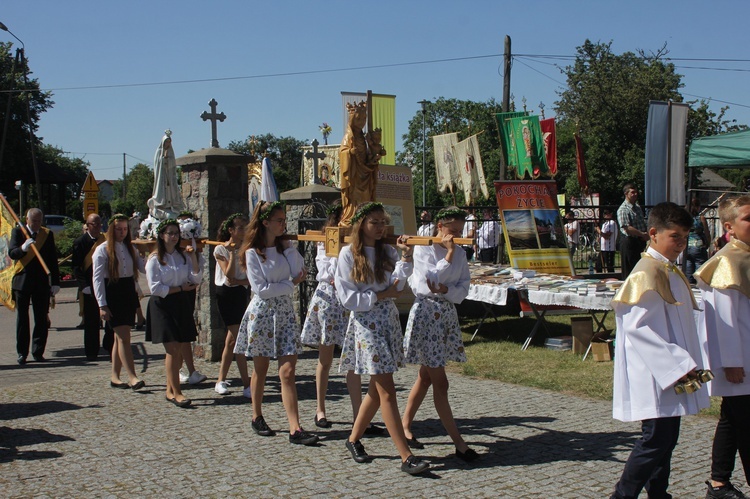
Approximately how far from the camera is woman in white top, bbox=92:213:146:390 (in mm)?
8125

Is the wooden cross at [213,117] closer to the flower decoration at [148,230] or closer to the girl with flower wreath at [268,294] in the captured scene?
the flower decoration at [148,230]

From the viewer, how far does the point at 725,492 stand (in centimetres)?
445

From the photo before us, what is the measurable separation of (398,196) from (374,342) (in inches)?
287

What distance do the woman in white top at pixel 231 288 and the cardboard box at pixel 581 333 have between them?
4.02m

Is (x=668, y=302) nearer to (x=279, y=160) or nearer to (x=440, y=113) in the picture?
(x=440, y=113)

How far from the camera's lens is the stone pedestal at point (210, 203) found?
31.5 feet

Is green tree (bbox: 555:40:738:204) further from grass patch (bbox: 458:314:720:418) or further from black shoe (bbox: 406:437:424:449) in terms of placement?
black shoe (bbox: 406:437:424:449)

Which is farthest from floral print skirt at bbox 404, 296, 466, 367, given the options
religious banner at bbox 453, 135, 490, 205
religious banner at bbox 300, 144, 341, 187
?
religious banner at bbox 300, 144, 341, 187

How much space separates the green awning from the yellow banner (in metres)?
5.12

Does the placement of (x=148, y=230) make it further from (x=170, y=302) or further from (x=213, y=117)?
(x=213, y=117)

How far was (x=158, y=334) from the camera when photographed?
24.5 ft

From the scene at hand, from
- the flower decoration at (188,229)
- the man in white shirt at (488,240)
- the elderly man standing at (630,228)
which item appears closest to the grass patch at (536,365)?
the elderly man standing at (630,228)

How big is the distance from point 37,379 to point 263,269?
4.44 m

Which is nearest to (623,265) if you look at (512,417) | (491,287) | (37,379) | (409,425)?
(491,287)
